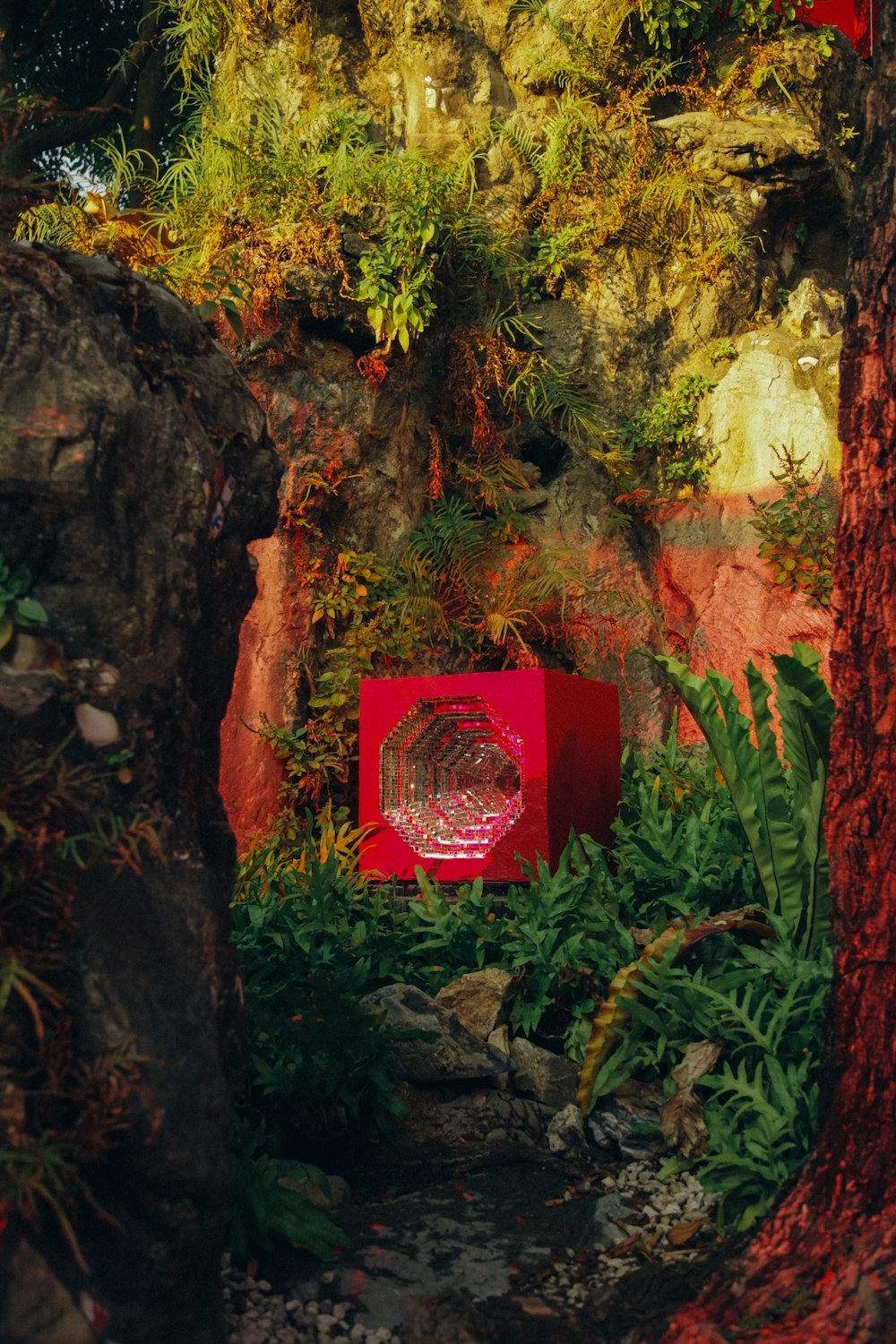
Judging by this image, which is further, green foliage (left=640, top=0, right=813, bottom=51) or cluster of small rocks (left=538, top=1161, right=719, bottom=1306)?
green foliage (left=640, top=0, right=813, bottom=51)

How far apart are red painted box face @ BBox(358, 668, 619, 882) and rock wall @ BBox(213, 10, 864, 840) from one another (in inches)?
66.6

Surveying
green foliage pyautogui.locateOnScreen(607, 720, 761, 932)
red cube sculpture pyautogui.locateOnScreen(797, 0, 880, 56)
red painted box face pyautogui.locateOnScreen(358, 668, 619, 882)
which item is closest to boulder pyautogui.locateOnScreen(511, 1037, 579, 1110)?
green foliage pyautogui.locateOnScreen(607, 720, 761, 932)

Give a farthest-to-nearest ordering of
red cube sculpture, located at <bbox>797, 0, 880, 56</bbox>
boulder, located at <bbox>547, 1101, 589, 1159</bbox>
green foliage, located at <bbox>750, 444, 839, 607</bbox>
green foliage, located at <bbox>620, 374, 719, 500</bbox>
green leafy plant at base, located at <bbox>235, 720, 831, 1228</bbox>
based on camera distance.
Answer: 1. red cube sculpture, located at <bbox>797, 0, 880, 56</bbox>
2. green foliage, located at <bbox>620, 374, 719, 500</bbox>
3. green foliage, located at <bbox>750, 444, 839, 607</bbox>
4. boulder, located at <bbox>547, 1101, 589, 1159</bbox>
5. green leafy plant at base, located at <bbox>235, 720, 831, 1228</bbox>

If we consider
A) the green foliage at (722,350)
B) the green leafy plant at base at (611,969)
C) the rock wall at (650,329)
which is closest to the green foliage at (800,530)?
the rock wall at (650,329)

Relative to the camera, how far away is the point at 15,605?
1749 mm

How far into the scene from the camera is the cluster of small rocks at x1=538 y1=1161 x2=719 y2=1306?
221 cm

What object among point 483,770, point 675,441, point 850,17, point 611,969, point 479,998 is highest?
point 850,17

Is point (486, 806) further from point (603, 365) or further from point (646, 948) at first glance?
point (603, 365)

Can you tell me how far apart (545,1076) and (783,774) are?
109 centimetres

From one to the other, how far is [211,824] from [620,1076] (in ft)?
4.43

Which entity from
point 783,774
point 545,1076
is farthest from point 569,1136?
point 783,774

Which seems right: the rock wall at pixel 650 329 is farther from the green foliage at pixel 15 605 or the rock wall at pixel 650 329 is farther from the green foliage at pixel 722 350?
the green foliage at pixel 15 605

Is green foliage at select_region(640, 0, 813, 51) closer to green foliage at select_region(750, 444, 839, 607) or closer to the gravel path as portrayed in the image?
green foliage at select_region(750, 444, 839, 607)

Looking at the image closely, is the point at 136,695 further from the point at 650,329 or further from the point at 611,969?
the point at 650,329
